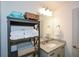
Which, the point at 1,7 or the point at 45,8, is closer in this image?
the point at 1,7

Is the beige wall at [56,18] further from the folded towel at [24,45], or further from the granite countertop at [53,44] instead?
the folded towel at [24,45]

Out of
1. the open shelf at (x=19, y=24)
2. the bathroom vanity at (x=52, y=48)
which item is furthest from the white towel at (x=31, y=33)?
the bathroom vanity at (x=52, y=48)

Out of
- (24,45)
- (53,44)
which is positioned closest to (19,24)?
(24,45)

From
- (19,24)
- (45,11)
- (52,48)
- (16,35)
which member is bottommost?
(52,48)

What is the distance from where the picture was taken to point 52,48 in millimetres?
1222

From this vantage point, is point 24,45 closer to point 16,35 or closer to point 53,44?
point 16,35

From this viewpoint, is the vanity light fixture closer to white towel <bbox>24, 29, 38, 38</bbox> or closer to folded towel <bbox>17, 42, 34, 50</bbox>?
white towel <bbox>24, 29, 38, 38</bbox>

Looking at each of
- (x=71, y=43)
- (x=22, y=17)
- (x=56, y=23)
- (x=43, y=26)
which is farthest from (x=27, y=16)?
(x=71, y=43)

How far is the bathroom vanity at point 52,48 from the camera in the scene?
1201 millimetres

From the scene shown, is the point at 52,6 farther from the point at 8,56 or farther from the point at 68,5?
the point at 8,56

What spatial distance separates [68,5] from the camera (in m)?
1.19

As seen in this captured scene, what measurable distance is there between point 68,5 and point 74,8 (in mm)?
82

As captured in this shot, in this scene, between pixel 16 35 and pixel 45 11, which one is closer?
pixel 16 35

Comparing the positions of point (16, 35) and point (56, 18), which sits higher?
point (56, 18)
